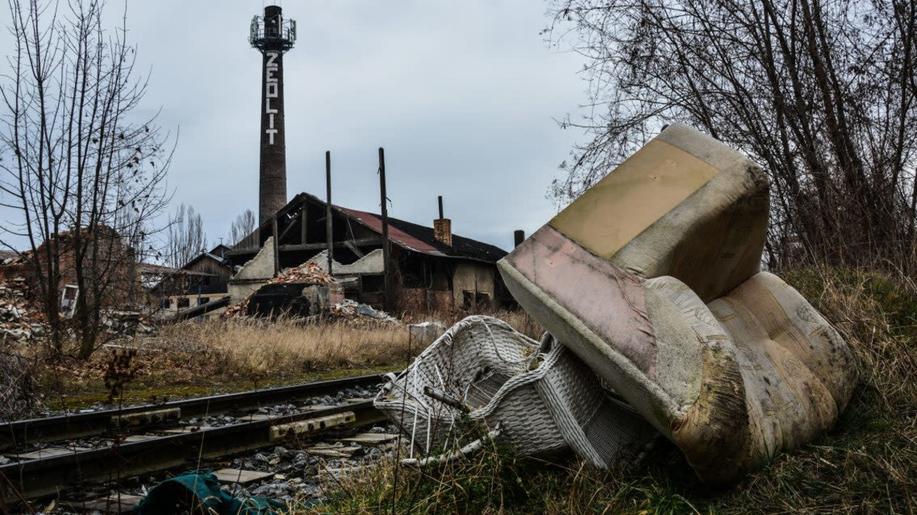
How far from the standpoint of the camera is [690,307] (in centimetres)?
291

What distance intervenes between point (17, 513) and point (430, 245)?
30236 mm

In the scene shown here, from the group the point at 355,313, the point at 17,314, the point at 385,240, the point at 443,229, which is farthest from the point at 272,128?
the point at 17,314

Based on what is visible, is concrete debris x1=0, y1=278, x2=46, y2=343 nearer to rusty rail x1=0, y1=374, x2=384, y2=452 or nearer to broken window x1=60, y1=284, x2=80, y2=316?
broken window x1=60, y1=284, x2=80, y2=316

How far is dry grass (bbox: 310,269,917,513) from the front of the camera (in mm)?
2672

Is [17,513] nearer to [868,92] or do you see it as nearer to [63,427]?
[63,427]

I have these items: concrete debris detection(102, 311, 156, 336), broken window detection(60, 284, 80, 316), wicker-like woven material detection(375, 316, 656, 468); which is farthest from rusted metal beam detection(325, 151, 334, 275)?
wicker-like woven material detection(375, 316, 656, 468)

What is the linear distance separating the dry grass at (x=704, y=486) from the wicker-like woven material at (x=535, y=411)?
4.0 inches

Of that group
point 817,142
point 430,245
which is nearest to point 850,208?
point 817,142

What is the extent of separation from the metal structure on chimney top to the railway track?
33.3 m

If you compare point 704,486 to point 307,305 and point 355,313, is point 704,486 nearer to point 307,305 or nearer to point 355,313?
point 307,305

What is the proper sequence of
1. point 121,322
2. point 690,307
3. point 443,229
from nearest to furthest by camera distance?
point 690,307 → point 121,322 → point 443,229

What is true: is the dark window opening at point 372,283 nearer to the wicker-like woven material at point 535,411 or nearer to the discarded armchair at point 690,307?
the wicker-like woven material at point 535,411

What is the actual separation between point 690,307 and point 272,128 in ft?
132

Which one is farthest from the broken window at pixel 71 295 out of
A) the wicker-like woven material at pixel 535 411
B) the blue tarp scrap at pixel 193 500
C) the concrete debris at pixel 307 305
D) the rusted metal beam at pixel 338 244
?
the rusted metal beam at pixel 338 244
